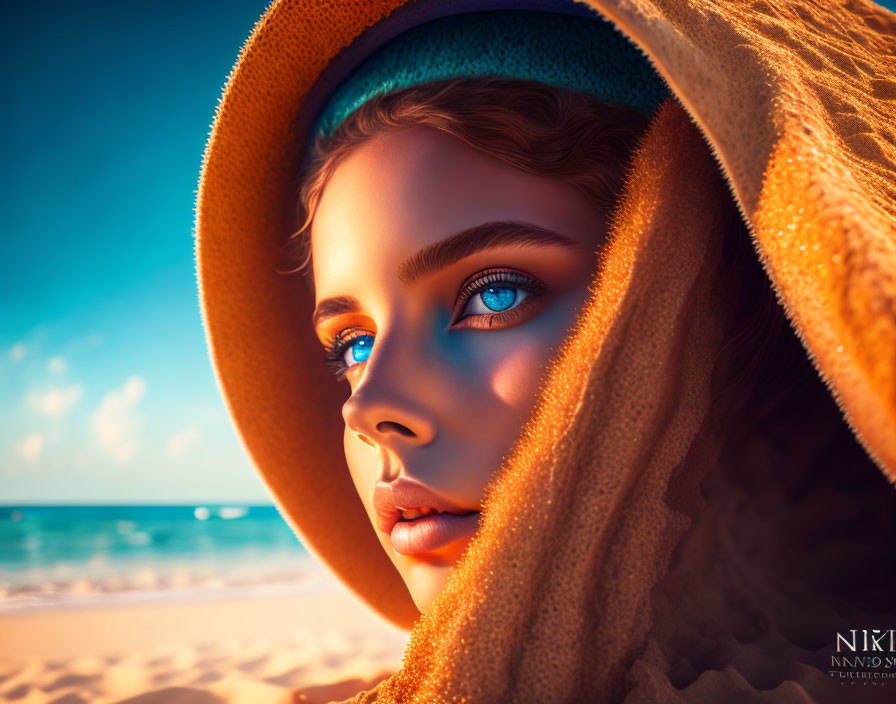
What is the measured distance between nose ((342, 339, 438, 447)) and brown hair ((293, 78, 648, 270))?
1.08ft

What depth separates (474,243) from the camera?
0.73 metres

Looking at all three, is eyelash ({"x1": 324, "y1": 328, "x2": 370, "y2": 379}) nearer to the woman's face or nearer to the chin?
the woman's face

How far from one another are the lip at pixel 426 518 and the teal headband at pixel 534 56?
0.60 meters

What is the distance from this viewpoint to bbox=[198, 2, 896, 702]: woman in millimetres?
509

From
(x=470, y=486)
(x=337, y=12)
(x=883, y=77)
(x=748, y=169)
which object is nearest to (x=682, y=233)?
(x=748, y=169)

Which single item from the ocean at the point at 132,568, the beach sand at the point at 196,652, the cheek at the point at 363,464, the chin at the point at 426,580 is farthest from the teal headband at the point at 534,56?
the ocean at the point at 132,568

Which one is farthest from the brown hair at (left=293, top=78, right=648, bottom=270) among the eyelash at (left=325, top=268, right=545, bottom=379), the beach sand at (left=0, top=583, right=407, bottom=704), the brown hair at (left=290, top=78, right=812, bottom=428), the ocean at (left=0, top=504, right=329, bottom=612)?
the ocean at (left=0, top=504, right=329, bottom=612)

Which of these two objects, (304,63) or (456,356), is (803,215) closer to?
(456,356)

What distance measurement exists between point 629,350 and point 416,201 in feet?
1.21

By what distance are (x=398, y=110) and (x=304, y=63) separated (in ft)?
1.06

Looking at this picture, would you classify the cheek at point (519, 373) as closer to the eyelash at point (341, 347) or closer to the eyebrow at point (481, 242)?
the eyebrow at point (481, 242)

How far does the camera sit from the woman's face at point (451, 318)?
701 mm

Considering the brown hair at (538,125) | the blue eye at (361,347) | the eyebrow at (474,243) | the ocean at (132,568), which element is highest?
the ocean at (132,568)

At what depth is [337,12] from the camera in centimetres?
95
